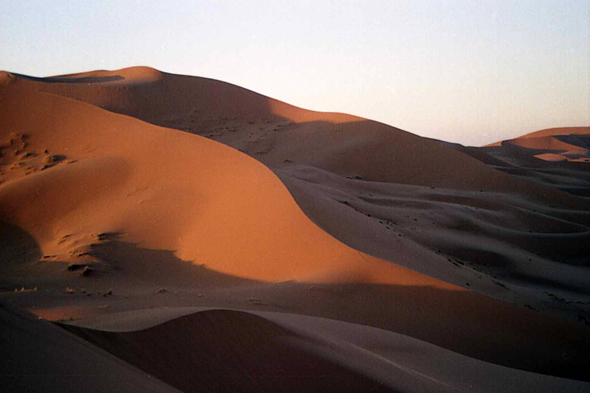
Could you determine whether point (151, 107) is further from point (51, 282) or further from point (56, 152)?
point (51, 282)

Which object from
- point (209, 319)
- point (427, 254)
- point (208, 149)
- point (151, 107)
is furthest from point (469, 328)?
point (151, 107)

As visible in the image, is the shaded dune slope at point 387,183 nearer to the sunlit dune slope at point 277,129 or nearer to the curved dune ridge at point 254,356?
the sunlit dune slope at point 277,129

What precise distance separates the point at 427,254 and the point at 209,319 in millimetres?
5047

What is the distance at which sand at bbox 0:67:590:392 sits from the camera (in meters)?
3.02

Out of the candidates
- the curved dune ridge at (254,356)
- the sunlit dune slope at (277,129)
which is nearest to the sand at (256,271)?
the curved dune ridge at (254,356)

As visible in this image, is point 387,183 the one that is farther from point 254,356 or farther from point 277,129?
point 254,356

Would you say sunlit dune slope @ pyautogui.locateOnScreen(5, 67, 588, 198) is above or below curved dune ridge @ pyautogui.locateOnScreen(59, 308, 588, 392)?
above

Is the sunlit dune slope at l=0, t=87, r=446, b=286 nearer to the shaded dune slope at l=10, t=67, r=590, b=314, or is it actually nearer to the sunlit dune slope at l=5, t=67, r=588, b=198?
the shaded dune slope at l=10, t=67, r=590, b=314

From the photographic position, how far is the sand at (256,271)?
302 centimetres

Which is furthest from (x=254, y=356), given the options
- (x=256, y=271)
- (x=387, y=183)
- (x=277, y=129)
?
(x=277, y=129)

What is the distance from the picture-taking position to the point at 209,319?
130 inches

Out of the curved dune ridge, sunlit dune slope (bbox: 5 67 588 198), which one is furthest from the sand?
sunlit dune slope (bbox: 5 67 588 198)

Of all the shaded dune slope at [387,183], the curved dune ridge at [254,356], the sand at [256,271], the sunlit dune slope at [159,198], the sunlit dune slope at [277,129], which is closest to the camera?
the curved dune ridge at [254,356]

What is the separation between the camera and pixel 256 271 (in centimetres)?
624
